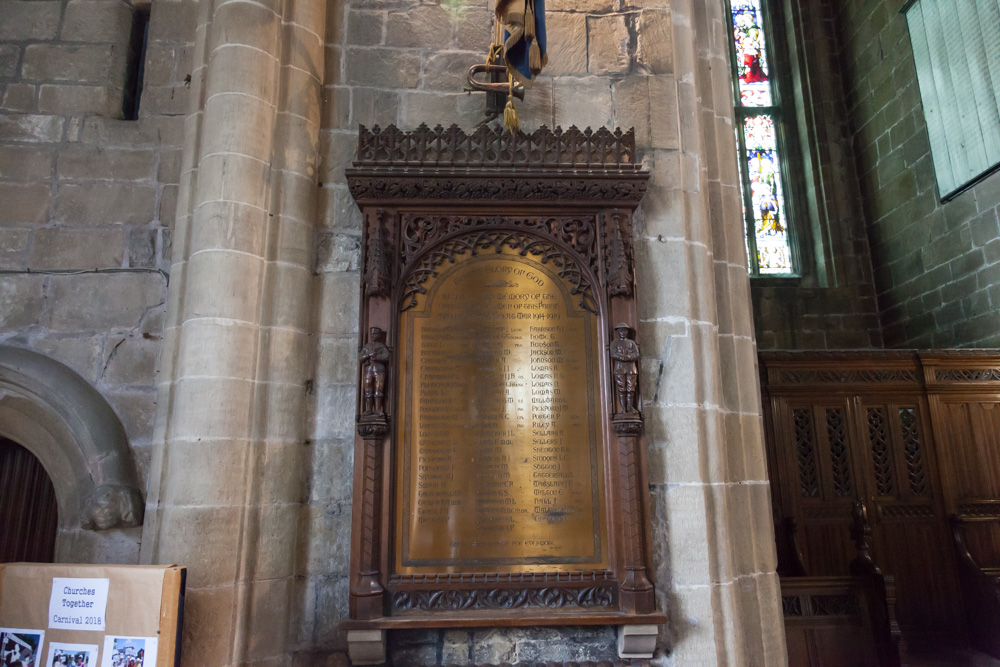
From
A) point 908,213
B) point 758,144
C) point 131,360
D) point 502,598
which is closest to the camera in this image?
point 502,598

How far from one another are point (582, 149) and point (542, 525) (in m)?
1.99

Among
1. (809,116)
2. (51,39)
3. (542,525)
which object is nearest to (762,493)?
(542,525)

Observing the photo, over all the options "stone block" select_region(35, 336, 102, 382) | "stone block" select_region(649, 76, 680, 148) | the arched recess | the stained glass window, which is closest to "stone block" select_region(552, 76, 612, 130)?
"stone block" select_region(649, 76, 680, 148)

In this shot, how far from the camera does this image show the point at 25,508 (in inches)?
146

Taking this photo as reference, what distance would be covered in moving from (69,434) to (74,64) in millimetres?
Result: 2267

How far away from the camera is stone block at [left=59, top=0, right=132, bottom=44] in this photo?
396 cm

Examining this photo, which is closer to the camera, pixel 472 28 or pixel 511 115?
pixel 511 115

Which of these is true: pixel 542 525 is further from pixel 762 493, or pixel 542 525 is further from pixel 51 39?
pixel 51 39

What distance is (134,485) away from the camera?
3375 mm

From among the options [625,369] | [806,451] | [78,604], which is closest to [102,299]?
[78,604]

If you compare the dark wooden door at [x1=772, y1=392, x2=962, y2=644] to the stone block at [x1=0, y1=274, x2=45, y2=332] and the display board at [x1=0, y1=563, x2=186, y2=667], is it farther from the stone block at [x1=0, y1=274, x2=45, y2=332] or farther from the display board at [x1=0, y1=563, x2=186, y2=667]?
the stone block at [x1=0, y1=274, x2=45, y2=332]

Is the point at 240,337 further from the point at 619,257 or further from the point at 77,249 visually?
the point at 619,257

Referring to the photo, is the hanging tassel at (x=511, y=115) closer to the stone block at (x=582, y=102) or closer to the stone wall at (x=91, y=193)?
the stone block at (x=582, y=102)

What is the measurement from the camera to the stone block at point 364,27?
3795 mm
